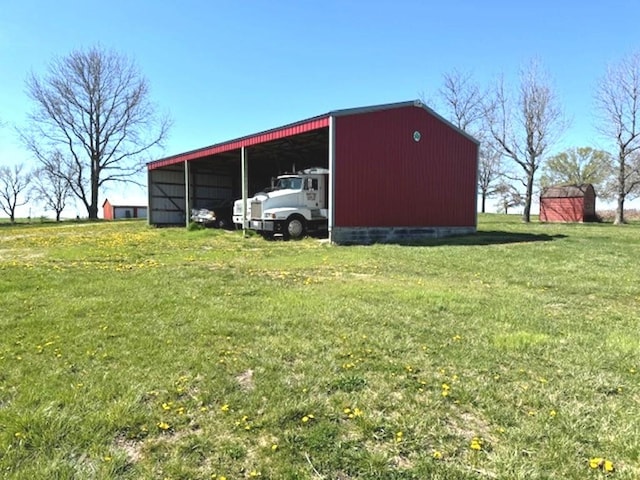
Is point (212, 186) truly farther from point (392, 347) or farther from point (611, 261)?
point (392, 347)

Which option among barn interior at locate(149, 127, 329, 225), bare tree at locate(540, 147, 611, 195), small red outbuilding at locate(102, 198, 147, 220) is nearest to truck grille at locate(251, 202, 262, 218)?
barn interior at locate(149, 127, 329, 225)

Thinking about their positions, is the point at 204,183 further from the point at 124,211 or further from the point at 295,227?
the point at 124,211

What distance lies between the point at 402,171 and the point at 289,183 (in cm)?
424

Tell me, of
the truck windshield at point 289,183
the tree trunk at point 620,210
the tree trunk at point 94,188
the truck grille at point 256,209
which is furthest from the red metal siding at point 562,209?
the tree trunk at point 94,188

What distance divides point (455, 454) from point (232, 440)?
4.25 ft

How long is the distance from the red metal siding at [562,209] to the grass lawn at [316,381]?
29392 millimetres

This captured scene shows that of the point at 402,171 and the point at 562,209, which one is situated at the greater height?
the point at 402,171

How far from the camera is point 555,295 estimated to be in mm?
7113

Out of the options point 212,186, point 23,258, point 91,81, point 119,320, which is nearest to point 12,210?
point 91,81

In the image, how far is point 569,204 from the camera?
34.2 meters

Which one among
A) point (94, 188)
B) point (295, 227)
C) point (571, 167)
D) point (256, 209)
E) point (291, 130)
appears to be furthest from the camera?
point (571, 167)

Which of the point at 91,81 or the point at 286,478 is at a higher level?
the point at 91,81

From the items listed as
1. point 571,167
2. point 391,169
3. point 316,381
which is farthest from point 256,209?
point 571,167

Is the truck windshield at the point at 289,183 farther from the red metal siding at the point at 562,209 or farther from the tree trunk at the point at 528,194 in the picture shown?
the red metal siding at the point at 562,209
